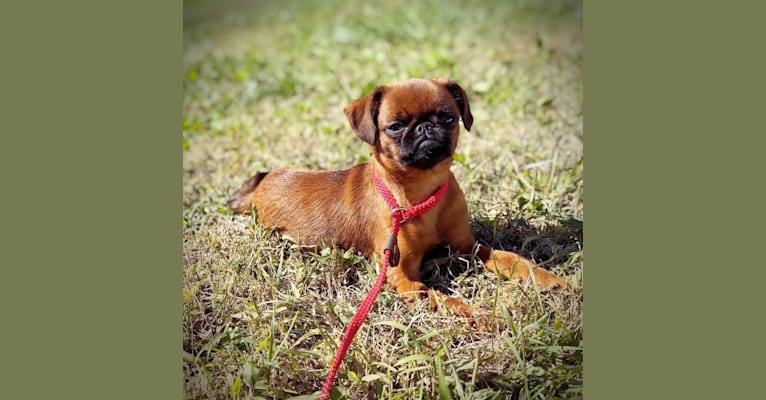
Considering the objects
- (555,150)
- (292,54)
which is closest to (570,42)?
(555,150)

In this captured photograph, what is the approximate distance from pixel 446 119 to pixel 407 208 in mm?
520

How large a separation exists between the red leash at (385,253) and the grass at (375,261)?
0.07 metres

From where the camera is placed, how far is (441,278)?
4238 millimetres

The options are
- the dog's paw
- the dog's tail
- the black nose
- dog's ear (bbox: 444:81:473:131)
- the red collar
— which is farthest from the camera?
the dog's tail

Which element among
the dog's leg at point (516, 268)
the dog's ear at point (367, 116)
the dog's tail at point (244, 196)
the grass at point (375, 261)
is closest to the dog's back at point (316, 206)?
the dog's tail at point (244, 196)

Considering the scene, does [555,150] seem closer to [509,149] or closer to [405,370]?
[509,149]

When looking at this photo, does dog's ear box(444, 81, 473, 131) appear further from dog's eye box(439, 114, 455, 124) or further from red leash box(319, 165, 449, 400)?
red leash box(319, 165, 449, 400)

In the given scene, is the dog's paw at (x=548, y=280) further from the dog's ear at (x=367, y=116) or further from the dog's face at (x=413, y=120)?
the dog's ear at (x=367, y=116)

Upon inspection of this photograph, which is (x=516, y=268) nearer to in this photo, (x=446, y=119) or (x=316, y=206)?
(x=446, y=119)

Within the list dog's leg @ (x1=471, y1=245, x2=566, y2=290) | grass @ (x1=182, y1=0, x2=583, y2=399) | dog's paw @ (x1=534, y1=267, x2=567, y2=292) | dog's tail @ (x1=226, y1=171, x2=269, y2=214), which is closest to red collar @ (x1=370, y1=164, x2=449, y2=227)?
grass @ (x1=182, y1=0, x2=583, y2=399)

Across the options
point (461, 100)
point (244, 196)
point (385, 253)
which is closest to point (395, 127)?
point (461, 100)

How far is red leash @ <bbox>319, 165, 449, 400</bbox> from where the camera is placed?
3471mm

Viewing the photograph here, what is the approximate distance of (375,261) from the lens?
419 cm

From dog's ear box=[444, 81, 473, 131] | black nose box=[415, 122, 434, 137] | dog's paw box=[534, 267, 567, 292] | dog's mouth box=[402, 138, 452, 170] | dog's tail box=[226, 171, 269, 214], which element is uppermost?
dog's ear box=[444, 81, 473, 131]
